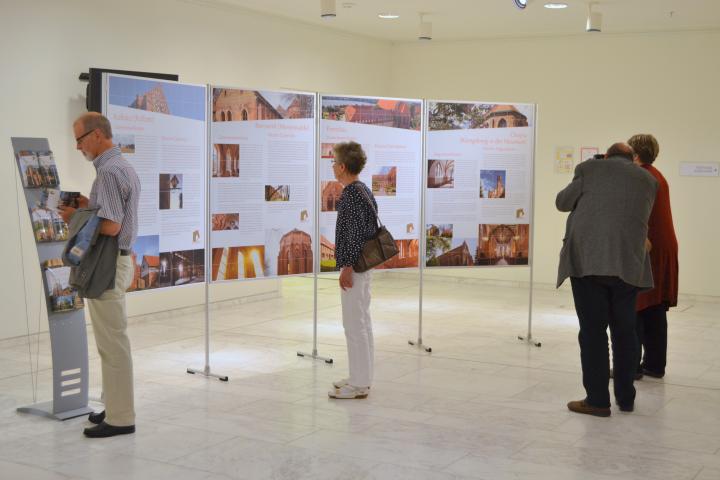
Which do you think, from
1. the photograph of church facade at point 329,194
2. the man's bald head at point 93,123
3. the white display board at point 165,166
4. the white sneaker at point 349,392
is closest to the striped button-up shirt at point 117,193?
the man's bald head at point 93,123

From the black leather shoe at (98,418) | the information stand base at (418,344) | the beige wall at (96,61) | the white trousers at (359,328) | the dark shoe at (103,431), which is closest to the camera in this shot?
the dark shoe at (103,431)

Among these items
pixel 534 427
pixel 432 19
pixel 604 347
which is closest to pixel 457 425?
pixel 534 427

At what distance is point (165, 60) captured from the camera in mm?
8656

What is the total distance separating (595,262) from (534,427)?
0.99 metres

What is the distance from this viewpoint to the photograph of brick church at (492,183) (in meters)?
7.41

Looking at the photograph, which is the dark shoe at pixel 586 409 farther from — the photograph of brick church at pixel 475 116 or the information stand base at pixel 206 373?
the photograph of brick church at pixel 475 116

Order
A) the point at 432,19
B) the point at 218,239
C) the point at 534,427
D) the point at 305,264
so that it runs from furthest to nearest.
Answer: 1. the point at 432,19
2. the point at 305,264
3. the point at 218,239
4. the point at 534,427

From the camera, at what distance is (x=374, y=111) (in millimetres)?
6898

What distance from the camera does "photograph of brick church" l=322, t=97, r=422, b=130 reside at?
6707 millimetres

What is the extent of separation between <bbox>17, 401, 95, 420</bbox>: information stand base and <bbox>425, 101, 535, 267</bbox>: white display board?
3.12 metres

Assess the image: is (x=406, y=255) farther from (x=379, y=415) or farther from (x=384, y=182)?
(x=379, y=415)

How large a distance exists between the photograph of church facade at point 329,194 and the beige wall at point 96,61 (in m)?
2.35

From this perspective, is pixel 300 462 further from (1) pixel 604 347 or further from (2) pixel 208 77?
(2) pixel 208 77

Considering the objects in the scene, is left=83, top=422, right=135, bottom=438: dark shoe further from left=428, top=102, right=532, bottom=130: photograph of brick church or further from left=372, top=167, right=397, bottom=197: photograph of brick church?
left=428, top=102, right=532, bottom=130: photograph of brick church
